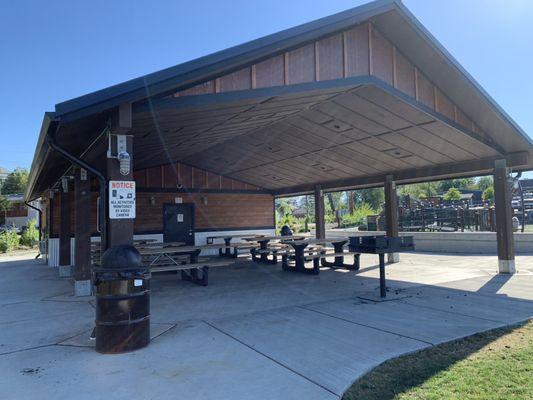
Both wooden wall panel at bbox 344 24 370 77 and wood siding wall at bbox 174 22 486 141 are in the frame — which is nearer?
wood siding wall at bbox 174 22 486 141

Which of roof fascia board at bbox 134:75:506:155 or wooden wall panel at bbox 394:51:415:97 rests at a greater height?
wooden wall panel at bbox 394:51:415:97

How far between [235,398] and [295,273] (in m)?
7.86

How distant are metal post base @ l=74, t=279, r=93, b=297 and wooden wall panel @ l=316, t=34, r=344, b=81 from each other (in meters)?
6.27

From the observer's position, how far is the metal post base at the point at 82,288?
28.2 ft

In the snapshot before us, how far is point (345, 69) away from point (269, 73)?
1.56 m

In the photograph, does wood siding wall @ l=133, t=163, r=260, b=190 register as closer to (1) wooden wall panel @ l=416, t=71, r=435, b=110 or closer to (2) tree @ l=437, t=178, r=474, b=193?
(1) wooden wall panel @ l=416, t=71, r=435, b=110

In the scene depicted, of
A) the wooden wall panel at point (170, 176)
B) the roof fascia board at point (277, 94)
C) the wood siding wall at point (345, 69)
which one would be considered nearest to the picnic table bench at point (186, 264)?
the roof fascia board at point (277, 94)

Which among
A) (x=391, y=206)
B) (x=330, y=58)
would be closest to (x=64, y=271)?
(x=330, y=58)

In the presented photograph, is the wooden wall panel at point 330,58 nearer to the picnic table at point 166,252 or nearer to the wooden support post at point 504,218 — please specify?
the picnic table at point 166,252

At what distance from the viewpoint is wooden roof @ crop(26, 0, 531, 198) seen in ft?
18.0

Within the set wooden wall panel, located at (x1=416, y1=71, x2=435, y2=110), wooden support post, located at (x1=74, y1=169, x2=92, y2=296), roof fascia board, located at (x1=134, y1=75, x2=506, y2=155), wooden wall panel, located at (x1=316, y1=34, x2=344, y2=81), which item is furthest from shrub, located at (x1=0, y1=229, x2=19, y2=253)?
wooden wall panel, located at (x1=416, y1=71, x2=435, y2=110)

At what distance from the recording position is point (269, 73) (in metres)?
6.19

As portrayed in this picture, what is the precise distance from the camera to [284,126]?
9.70 metres

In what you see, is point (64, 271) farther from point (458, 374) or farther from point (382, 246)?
point (458, 374)
